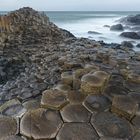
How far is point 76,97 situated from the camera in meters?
2.03

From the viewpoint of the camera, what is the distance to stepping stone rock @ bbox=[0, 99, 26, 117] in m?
1.94

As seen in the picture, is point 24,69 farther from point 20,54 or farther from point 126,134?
point 126,134

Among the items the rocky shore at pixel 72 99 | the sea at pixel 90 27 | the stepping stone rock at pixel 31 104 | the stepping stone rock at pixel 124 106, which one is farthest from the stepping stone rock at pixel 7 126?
the sea at pixel 90 27

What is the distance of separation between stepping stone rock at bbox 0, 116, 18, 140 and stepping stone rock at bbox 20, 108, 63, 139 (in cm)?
5

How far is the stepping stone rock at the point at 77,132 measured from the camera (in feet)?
5.45

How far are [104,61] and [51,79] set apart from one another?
0.79 metres

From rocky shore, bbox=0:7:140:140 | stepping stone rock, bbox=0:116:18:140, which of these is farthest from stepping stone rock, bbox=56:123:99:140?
stepping stone rock, bbox=0:116:18:140

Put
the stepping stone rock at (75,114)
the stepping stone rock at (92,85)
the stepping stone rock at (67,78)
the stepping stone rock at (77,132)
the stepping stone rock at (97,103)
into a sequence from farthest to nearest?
1. the stepping stone rock at (67,78)
2. the stepping stone rock at (92,85)
3. the stepping stone rock at (97,103)
4. the stepping stone rock at (75,114)
5. the stepping stone rock at (77,132)

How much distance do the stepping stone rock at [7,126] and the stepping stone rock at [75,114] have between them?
36 cm

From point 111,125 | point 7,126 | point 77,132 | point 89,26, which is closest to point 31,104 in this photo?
point 7,126

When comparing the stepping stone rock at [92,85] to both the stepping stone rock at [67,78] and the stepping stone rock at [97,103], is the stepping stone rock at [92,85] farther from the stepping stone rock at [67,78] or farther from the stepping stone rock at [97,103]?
the stepping stone rock at [67,78]

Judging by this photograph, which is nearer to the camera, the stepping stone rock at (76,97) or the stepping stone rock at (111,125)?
the stepping stone rock at (111,125)

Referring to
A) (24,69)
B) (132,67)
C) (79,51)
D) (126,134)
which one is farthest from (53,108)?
(79,51)

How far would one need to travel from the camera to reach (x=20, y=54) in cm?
378
